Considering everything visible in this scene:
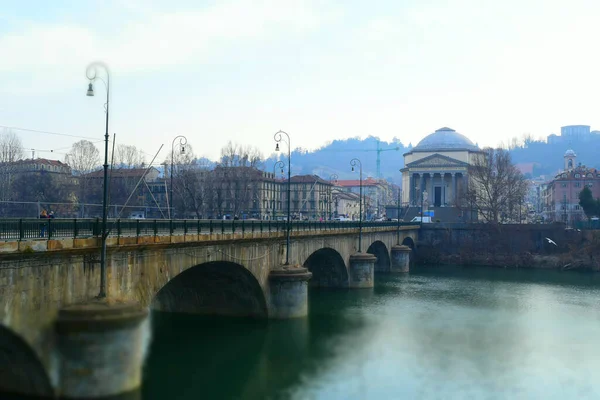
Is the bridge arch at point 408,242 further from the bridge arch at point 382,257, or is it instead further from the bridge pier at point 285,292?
the bridge pier at point 285,292

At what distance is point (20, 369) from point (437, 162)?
124m

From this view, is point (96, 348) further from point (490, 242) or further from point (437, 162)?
point (437, 162)

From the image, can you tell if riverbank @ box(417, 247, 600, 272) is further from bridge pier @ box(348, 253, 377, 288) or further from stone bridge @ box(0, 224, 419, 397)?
stone bridge @ box(0, 224, 419, 397)

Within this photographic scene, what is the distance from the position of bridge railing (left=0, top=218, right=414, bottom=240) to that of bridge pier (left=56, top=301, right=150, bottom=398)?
2.32 m

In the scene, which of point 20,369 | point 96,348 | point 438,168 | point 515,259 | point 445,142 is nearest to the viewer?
point 96,348

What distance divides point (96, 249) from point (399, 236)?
56626 millimetres

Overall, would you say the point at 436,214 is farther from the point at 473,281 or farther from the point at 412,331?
the point at 412,331

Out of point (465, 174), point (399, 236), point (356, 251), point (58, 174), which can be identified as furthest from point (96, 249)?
point (465, 174)

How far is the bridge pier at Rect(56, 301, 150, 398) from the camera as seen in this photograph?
16.8 metres

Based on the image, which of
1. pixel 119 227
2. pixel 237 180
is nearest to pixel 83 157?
pixel 237 180

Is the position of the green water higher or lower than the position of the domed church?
lower

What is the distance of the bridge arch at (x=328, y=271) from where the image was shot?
161 ft

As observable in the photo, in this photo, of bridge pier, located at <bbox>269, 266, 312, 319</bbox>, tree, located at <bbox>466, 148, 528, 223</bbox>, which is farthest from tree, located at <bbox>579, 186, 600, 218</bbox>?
bridge pier, located at <bbox>269, 266, 312, 319</bbox>

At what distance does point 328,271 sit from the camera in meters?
50.0
